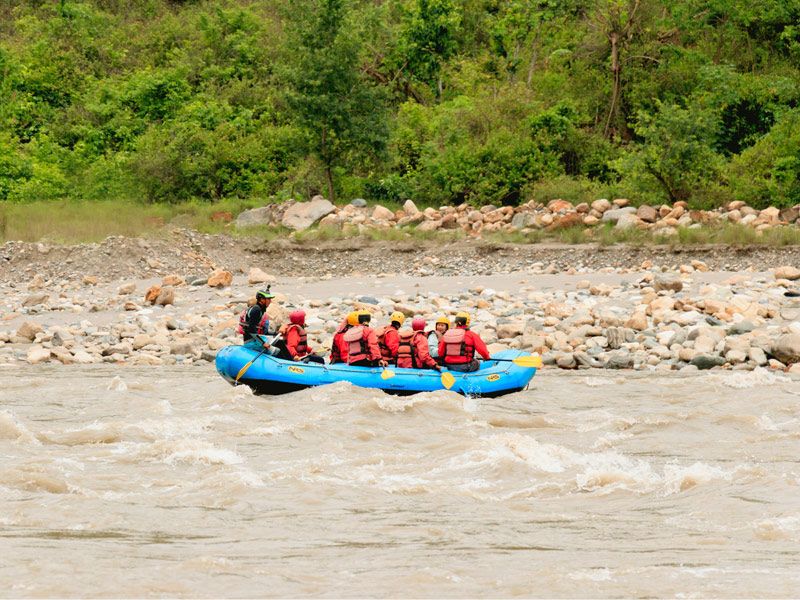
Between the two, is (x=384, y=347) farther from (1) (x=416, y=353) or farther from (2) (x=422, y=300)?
(2) (x=422, y=300)

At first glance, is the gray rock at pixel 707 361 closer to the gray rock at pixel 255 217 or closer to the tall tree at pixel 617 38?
the gray rock at pixel 255 217

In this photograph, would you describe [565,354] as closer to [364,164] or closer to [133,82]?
[364,164]

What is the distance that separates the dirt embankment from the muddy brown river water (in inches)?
396

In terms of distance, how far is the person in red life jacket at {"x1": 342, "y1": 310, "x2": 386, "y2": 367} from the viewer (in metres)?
12.5

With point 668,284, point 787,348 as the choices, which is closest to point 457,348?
point 787,348

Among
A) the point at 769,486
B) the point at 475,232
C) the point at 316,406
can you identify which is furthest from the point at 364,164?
the point at 769,486

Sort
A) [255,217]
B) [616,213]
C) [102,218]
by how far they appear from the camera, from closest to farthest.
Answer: [616,213]
[102,218]
[255,217]

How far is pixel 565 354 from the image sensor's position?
580 inches

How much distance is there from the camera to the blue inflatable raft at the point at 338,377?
40.3 feet

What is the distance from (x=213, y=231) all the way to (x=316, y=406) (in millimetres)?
15877

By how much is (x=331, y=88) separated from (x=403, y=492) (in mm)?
20990

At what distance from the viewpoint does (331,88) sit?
2812 cm

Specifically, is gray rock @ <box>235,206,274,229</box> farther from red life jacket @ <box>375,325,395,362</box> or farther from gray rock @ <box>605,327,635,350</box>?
red life jacket @ <box>375,325,395,362</box>

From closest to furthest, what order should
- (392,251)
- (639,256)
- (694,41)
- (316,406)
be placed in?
(316,406) < (639,256) < (392,251) < (694,41)
